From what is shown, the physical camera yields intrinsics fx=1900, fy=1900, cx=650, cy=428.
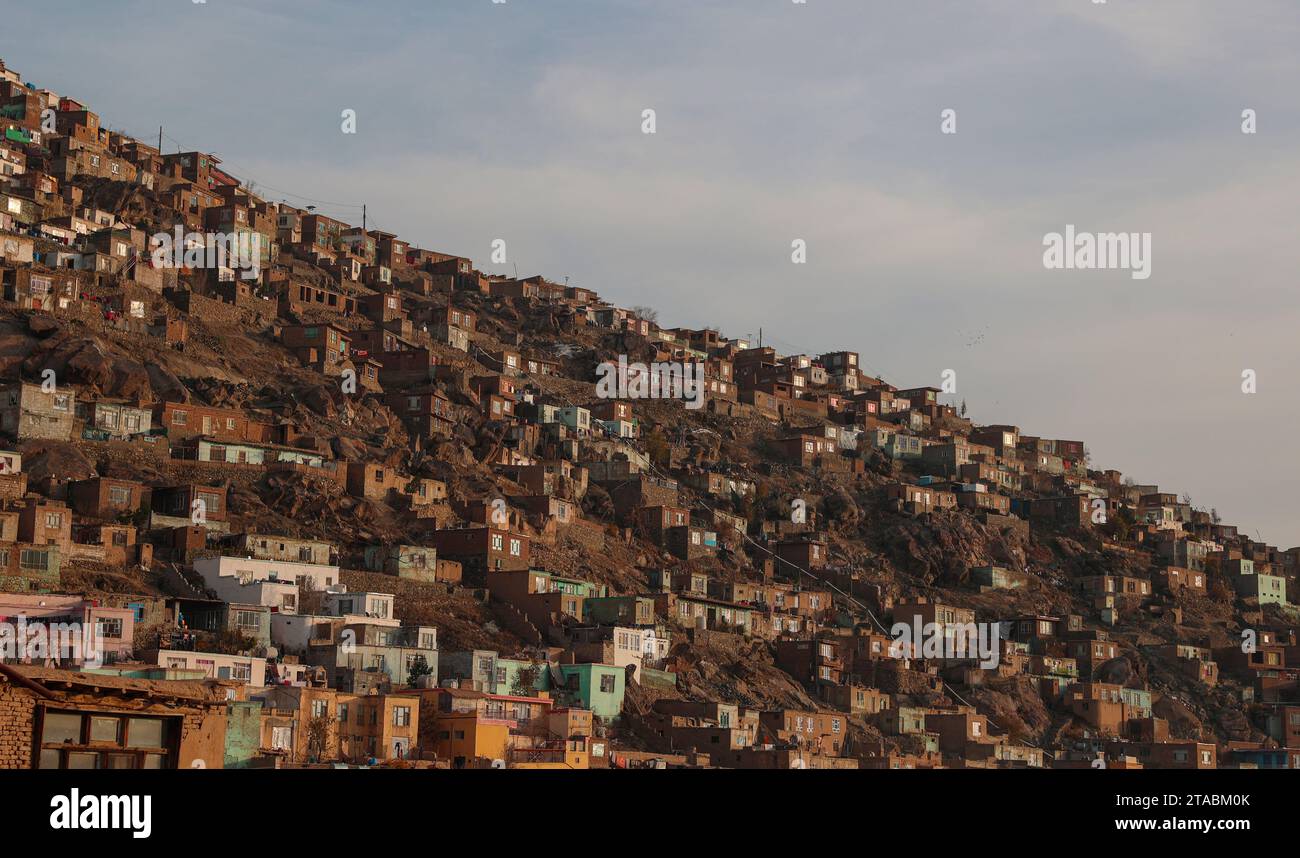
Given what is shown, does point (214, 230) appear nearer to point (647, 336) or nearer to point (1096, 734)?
point (647, 336)

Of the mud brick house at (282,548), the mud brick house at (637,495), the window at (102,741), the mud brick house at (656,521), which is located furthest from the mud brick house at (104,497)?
the window at (102,741)

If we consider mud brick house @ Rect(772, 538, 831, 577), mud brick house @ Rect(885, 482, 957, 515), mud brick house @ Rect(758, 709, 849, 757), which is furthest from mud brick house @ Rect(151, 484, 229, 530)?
mud brick house @ Rect(885, 482, 957, 515)

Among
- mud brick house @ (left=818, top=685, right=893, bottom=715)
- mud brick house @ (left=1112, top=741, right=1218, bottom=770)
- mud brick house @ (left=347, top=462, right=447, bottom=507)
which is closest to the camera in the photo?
mud brick house @ (left=818, top=685, right=893, bottom=715)

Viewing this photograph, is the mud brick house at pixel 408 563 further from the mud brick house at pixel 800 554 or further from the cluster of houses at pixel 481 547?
the mud brick house at pixel 800 554

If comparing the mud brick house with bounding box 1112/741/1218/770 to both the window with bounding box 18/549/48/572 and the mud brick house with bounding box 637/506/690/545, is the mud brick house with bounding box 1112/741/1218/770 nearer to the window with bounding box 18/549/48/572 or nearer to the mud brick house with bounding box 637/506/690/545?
the mud brick house with bounding box 637/506/690/545

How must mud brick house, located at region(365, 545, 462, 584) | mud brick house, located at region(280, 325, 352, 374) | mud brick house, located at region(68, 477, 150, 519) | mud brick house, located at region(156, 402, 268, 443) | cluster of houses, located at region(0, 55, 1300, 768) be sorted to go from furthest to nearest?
mud brick house, located at region(280, 325, 352, 374), mud brick house, located at region(156, 402, 268, 443), mud brick house, located at region(365, 545, 462, 584), mud brick house, located at region(68, 477, 150, 519), cluster of houses, located at region(0, 55, 1300, 768)

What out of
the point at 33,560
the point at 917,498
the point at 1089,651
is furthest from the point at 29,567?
the point at 917,498
